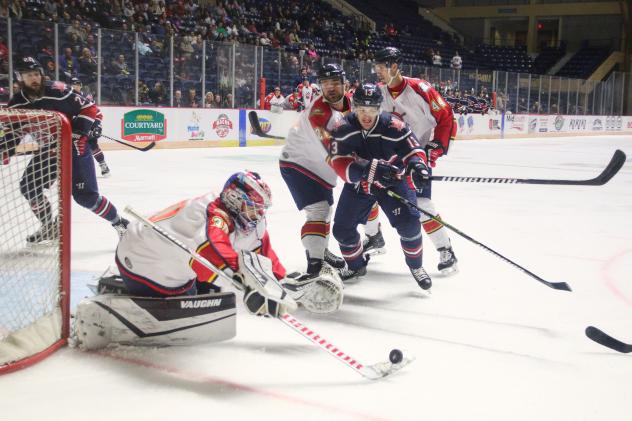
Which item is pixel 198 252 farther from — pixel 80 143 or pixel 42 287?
pixel 80 143

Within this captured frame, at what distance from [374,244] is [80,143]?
1.71 meters

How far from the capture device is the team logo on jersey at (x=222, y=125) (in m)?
11.0

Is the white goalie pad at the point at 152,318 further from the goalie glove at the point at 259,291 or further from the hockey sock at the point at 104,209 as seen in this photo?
the hockey sock at the point at 104,209

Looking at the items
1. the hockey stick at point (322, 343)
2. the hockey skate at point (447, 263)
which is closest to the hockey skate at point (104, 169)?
the hockey skate at point (447, 263)

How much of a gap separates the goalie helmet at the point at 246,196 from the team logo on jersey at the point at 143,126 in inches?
313

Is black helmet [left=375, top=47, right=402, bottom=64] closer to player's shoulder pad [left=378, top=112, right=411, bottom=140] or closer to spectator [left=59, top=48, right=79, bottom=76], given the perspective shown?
player's shoulder pad [left=378, top=112, right=411, bottom=140]

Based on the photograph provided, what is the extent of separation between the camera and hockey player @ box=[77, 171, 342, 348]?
2064 mm

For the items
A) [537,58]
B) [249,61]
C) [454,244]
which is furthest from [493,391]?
[537,58]

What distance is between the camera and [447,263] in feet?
11.5

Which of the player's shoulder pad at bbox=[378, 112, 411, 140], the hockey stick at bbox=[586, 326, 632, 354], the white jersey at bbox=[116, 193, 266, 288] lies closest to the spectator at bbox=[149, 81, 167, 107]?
the player's shoulder pad at bbox=[378, 112, 411, 140]

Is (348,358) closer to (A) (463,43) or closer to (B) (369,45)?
(B) (369,45)

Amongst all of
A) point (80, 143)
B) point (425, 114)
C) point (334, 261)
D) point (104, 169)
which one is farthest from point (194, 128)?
point (334, 261)

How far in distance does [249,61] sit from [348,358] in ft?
32.7

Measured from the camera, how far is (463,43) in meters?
26.2
